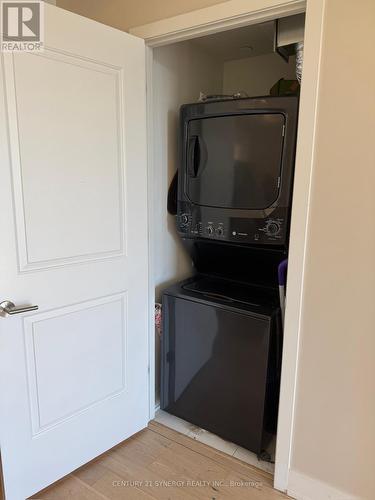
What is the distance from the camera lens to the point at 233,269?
6.76 ft

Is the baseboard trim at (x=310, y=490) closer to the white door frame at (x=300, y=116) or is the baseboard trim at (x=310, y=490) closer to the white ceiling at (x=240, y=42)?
the white door frame at (x=300, y=116)

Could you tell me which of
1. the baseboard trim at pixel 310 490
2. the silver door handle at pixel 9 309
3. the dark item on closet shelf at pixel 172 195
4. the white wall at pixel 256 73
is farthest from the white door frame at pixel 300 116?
the silver door handle at pixel 9 309

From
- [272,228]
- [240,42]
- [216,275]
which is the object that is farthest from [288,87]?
[216,275]

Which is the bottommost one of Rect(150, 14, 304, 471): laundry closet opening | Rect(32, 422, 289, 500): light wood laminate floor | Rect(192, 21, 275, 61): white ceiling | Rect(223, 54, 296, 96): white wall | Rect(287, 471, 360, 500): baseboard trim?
Rect(32, 422, 289, 500): light wood laminate floor

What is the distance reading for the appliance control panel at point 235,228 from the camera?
1611mm

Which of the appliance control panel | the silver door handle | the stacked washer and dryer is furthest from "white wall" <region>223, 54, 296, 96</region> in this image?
the silver door handle

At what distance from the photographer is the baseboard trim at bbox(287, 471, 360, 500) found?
1.48 meters

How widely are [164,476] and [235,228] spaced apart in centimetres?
123

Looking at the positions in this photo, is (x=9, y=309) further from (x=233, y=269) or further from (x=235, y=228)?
(x=233, y=269)

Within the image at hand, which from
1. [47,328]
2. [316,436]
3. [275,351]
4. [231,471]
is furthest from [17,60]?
[231,471]

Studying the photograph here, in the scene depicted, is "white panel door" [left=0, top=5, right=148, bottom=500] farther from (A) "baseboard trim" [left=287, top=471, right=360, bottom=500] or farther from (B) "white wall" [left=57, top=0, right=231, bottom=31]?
(A) "baseboard trim" [left=287, top=471, right=360, bottom=500]

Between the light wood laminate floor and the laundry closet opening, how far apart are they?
11 cm

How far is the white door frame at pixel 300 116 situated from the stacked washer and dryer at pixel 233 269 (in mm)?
175

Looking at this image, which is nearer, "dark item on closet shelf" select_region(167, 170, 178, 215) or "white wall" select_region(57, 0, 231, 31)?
"white wall" select_region(57, 0, 231, 31)
